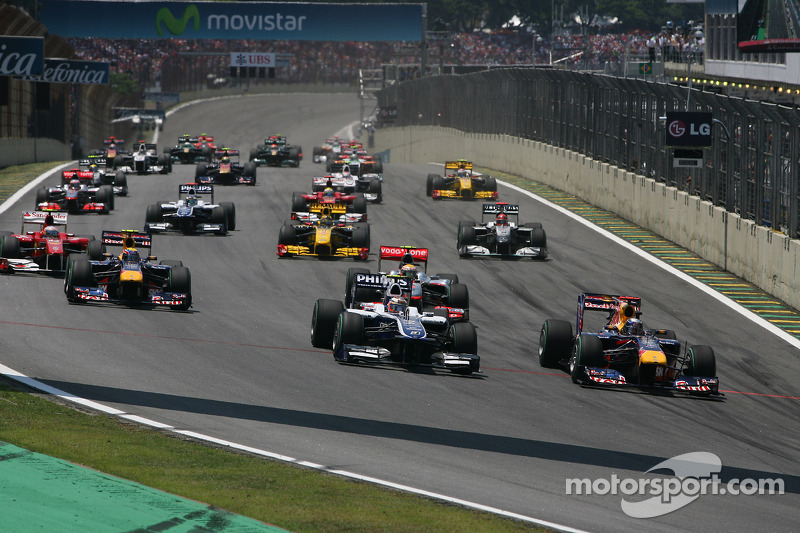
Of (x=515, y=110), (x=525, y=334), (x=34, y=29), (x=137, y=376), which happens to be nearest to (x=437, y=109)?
(x=515, y=110)

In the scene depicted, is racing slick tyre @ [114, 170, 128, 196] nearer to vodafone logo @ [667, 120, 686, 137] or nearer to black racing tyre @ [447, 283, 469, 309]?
vodafone logo @ [667, 120, 686, 137]

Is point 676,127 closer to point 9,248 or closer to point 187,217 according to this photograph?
point 187,217

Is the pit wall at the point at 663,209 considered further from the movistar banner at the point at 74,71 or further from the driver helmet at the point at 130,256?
the movistar banner at the point at 74,71

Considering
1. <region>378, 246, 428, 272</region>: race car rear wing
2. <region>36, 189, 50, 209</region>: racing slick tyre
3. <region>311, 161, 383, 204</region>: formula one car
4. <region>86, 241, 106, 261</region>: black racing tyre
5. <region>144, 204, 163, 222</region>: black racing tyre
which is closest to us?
<region>378, 246, 428, 272</region>: race car rear wing

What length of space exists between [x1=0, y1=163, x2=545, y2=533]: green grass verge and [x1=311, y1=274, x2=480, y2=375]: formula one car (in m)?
4.88

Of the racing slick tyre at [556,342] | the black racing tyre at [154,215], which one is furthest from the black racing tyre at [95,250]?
the racing slick tyre at [556,342]

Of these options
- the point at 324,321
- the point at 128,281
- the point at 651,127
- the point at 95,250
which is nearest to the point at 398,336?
the point at 324,321

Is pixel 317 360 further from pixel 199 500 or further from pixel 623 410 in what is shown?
pixel 199 500

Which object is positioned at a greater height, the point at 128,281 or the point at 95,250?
the point at 95,250

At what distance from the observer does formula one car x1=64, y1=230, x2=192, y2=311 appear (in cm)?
2175

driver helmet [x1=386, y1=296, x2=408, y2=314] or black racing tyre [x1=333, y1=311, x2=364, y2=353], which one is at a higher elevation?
driver helmet [x1=386, y1=296, x2=408, y2=314]

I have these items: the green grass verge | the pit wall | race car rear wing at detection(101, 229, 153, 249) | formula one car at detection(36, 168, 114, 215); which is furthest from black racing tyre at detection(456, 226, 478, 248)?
the green grass verge

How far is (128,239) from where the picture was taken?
72.7 ft

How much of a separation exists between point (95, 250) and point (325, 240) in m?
6.94
